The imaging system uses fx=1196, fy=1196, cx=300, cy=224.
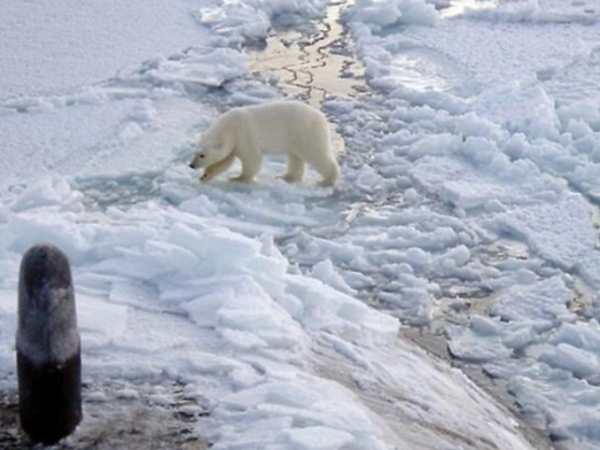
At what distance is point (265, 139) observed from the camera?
7453 millimetres

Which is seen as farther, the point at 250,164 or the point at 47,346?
the point at 250,164

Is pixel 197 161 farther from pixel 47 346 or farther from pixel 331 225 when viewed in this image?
pixel 47 346

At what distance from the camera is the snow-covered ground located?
4.83 meters

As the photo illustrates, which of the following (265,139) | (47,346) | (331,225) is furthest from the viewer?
(265,139)

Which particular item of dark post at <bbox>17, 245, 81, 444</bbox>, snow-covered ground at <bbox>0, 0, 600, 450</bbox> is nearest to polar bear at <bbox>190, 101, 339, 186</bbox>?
snow-covered ground at <bbox>0, 0, 600, 450</bbox>

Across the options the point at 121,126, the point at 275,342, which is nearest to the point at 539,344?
the point at 275,342

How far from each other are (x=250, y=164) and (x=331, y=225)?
0.73m

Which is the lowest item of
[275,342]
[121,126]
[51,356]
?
[121,126]

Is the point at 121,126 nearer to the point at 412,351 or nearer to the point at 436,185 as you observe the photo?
the point at 436,185

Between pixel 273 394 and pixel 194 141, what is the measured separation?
390cm

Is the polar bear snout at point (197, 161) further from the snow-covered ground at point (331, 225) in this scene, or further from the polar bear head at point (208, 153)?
the snow-covered ground at point (331, 225)

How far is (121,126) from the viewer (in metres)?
8.36

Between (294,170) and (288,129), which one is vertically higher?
(288,129)

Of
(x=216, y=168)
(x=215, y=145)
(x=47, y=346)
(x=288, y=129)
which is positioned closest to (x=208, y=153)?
(x=215, y=145)
